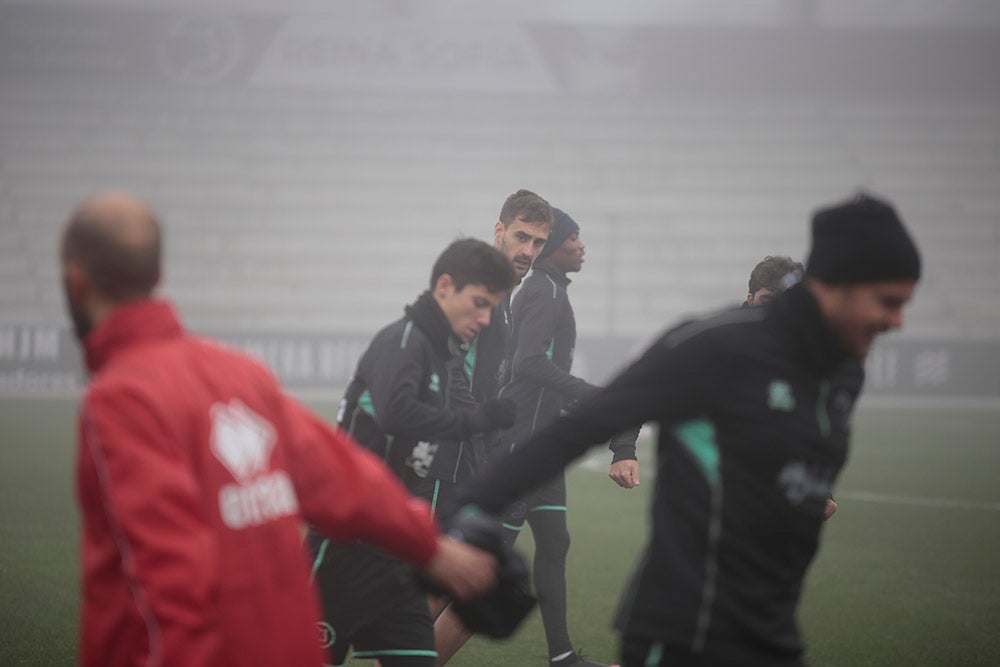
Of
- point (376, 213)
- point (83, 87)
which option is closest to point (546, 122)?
point (376, 213)

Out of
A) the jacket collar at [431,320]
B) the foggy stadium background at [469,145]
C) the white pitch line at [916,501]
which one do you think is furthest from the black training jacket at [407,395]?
the foggy stadium background at [469,145]

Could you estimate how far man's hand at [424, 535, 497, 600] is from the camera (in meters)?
2.59

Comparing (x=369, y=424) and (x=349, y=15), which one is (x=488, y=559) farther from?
(x=349, y=15)

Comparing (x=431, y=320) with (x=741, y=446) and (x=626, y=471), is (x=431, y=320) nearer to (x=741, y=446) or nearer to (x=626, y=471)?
(x=626, y=471)

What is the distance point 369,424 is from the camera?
4.32 meters

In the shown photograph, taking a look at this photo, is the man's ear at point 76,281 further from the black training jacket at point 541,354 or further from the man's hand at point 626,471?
the black training jacket at point 541,354

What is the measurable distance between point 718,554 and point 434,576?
0.59 m

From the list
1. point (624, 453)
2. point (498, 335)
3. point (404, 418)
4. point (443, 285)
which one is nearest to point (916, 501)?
point (624, 453)

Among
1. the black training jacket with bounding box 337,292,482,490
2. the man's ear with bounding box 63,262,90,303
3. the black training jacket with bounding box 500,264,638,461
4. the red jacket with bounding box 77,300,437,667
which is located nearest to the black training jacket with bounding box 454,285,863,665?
the red jacket with bounding box 77,300,437,667

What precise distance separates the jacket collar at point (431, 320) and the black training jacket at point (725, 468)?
1.52m

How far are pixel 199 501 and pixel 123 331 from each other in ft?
1.06

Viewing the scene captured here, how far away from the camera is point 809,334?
2.77 metres

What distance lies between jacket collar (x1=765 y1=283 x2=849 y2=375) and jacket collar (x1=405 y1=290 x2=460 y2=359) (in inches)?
66.2

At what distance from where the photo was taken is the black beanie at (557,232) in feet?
20.6
